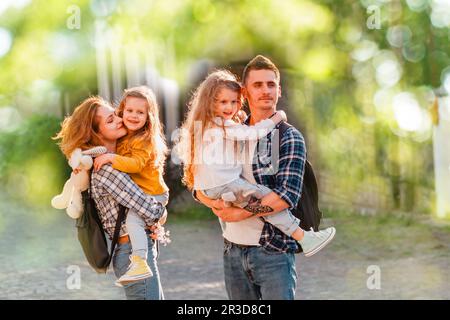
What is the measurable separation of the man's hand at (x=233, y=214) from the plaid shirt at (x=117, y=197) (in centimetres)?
28

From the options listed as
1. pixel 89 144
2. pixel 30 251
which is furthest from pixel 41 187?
pixel 89 144

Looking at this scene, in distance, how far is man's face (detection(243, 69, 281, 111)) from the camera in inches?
115

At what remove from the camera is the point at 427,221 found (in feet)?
35.6

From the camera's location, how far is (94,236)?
9.95 ft

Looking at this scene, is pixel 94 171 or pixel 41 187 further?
pixel 41 187

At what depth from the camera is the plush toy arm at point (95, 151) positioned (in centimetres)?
301

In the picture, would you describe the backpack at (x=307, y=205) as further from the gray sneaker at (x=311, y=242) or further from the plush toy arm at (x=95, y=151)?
the plush toy arm at (x=95, y=151)

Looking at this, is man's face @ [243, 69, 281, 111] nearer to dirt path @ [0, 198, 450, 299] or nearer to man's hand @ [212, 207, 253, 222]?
man's hand @ [212, 207, 253, 222]

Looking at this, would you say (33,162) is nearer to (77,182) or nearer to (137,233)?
(77,182)

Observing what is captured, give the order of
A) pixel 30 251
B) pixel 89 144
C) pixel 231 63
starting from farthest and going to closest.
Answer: pixel 231 63 < pixel 30 251 < pixel 89 144

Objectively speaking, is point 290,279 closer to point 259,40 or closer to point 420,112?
point 259,40

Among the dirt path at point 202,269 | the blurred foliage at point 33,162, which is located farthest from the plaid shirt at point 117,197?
the blurred foliage at point 33,162

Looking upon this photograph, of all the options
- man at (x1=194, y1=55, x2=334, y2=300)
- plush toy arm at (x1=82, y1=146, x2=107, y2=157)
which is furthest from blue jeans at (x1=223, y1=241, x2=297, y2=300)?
plush toy arm at (x1=82, y1=146, x2=107, y2=157)
